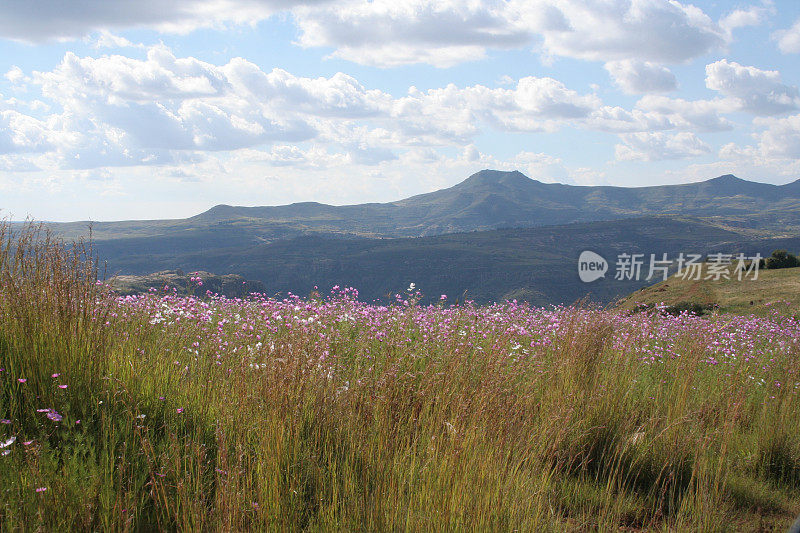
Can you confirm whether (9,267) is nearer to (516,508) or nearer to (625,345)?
(516,508)

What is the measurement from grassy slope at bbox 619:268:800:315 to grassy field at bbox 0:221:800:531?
839 inches

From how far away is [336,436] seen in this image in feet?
12.2

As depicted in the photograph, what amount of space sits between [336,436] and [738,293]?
33592mm

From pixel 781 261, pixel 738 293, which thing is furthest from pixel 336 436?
pixel 781 261

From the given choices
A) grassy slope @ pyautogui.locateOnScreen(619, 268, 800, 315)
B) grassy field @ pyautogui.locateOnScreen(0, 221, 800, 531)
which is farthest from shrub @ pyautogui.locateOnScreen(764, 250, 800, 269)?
grassy field @ pyautogui.locateOnScreen(0, 221, 800, 531)

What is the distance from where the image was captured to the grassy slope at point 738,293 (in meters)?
26.4

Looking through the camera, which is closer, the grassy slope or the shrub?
the grassy slope

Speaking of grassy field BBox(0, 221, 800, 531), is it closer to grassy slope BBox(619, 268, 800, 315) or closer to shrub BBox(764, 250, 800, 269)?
grassy slope BBox(619, 268, 800, 315)

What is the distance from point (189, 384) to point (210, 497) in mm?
1211

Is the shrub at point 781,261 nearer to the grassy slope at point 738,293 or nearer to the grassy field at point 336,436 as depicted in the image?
the grassy slope at point 738,293

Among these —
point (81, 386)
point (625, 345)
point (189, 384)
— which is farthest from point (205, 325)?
point (625, 345)

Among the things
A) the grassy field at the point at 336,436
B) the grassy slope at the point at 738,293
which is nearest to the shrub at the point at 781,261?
the grassy slope at the point at 738,293

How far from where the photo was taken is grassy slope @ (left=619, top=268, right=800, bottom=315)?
86.5 feet

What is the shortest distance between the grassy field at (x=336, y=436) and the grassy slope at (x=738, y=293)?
21.3m
